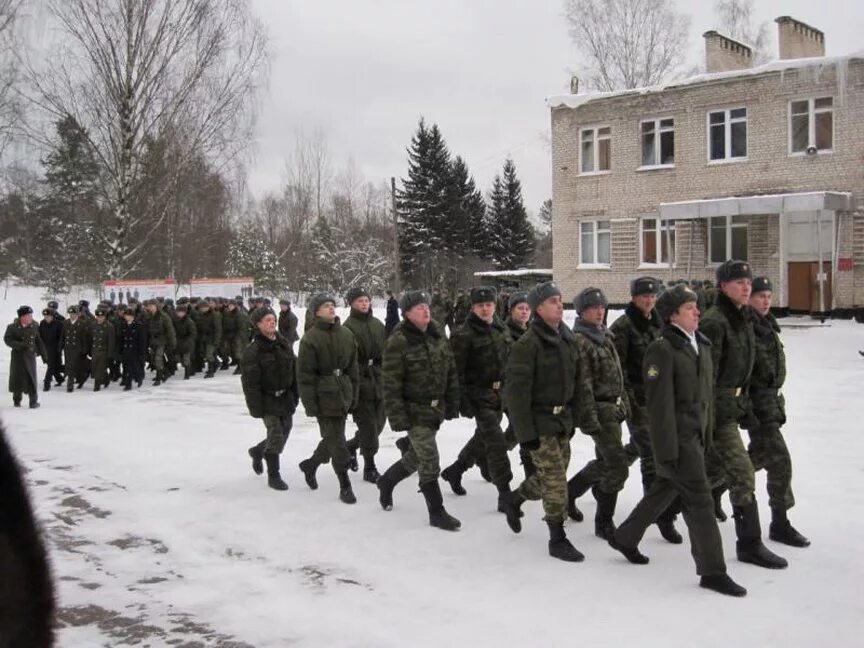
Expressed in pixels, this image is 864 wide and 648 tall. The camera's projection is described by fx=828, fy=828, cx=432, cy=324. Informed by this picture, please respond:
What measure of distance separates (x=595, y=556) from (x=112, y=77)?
84.6ft

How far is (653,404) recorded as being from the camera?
5.16 metres

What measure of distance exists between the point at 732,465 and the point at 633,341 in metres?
1.45

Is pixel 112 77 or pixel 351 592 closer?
pixel 351 592

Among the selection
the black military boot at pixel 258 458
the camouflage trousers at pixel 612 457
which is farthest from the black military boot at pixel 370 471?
the camouflage trousers at pixel 612 457

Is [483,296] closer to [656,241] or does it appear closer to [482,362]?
[482,362]

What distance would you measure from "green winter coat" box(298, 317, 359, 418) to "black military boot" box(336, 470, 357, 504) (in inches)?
23.2

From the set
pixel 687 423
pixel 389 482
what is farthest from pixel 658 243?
pixel 687 423

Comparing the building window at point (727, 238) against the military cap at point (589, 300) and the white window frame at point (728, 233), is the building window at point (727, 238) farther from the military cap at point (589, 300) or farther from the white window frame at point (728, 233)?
the military cap at point (589, 300)

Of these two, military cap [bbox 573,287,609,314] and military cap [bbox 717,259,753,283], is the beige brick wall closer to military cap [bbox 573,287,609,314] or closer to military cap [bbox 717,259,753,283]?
military cap [bbox 573,287,609,314]

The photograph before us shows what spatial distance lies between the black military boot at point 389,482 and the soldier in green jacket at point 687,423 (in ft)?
8.91

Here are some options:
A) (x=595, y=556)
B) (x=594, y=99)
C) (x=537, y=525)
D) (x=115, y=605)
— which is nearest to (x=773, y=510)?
(x=595, y=556)

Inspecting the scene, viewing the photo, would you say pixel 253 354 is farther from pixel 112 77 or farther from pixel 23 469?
pixel 112 77

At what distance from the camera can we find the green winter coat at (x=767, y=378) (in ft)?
19.6

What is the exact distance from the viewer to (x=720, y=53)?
31.1 meters
